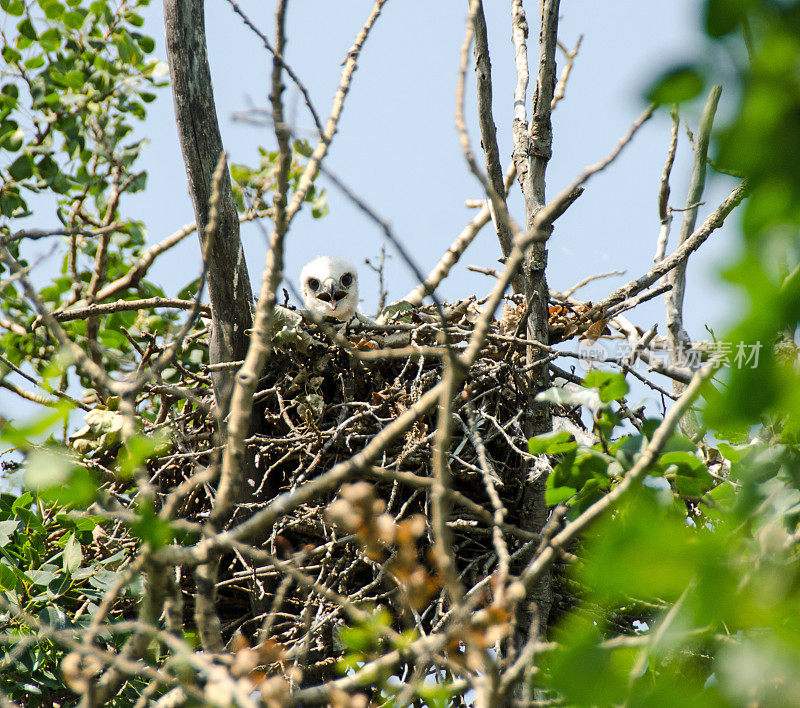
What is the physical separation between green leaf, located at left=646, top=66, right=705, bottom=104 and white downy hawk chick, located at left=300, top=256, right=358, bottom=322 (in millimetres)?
3947

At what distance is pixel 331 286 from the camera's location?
4.84m

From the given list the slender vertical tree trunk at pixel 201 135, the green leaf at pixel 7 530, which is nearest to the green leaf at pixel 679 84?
the slender vertical tree trunk at pixel 201 135

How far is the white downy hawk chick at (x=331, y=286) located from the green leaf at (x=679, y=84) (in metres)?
3.95

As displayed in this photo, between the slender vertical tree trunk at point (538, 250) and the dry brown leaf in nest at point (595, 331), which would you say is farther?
the dry brown leaf in nest at point (595, 331)

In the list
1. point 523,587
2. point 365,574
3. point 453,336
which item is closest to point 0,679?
point 365,574

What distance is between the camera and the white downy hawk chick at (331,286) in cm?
477

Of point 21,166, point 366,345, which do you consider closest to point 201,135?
point 366,345

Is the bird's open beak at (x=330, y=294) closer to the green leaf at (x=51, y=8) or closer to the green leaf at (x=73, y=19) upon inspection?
the green leaf at (x=73, y=19)

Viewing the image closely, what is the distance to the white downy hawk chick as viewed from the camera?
4.77 m

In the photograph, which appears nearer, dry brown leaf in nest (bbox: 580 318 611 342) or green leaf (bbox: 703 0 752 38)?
green leaf (bbox: 703 0 752 38)

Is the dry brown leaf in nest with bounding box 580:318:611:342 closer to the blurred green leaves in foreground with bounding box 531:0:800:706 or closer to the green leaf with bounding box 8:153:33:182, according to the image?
the blurred green leaves in foreground with bounding box 531:0:800:706

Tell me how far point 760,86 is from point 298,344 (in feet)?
9.42

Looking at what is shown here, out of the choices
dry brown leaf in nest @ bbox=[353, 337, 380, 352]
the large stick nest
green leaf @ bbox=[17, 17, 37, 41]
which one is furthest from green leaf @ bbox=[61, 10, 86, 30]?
dry brown leaf in nest @ bbox=[353, 337, 380, 352]

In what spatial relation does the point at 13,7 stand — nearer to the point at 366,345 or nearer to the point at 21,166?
the point at 21,166
